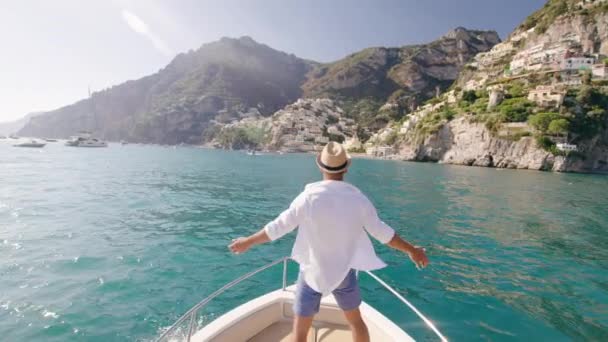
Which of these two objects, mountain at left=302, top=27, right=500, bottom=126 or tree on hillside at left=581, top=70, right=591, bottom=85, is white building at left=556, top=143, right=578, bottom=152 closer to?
tree on hillside at left=581, top=70, right=591, bottom=85

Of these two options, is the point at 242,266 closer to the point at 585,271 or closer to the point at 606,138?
the point at 585,271

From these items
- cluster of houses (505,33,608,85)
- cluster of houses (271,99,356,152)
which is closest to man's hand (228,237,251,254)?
cluster of houses (505,33,608,85)

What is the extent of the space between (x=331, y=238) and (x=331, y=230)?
2.7 inches

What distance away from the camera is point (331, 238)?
7.16 ft

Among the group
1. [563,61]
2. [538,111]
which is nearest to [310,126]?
[563,61]

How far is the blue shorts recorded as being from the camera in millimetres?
2328

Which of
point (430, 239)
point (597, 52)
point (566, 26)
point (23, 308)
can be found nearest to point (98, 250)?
point (23, 308)

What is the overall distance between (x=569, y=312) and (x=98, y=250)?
1207cm

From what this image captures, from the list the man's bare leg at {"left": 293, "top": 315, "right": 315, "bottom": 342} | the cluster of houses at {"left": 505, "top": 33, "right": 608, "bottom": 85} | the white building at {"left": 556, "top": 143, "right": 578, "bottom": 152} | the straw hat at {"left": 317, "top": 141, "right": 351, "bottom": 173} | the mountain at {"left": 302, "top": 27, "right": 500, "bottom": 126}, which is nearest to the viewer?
the straw hat at {"left": 317, "top": 141, "right": 351, "bottom": 173}

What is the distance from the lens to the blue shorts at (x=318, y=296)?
233cm

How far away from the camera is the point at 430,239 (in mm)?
11328

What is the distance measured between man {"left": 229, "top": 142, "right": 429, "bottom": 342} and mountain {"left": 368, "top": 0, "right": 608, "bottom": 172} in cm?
6725

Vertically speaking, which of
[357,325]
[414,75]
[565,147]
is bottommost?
[357,325]

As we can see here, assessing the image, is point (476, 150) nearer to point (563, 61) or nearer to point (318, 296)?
point (563, 61)
